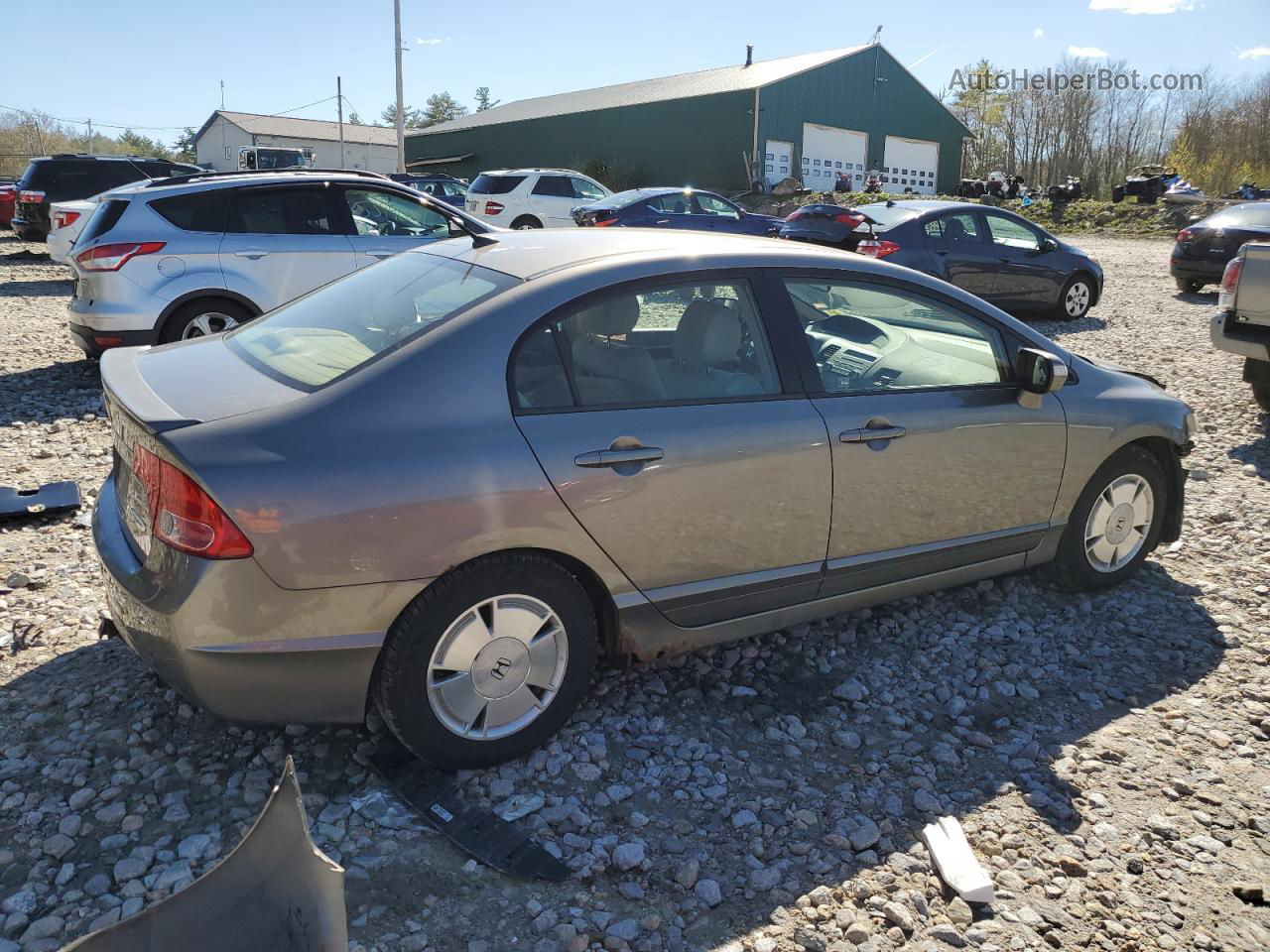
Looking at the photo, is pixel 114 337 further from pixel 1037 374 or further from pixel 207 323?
pixel 1037 374

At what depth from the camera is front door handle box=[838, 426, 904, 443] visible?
11.8 feet

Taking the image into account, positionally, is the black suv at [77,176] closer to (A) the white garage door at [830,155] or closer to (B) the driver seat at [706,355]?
(B) the driver seat at [706,355]

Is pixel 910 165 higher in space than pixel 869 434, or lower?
higher

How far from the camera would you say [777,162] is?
38.6 m

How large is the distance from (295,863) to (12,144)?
191ft

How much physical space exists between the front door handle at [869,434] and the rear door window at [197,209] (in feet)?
20.5

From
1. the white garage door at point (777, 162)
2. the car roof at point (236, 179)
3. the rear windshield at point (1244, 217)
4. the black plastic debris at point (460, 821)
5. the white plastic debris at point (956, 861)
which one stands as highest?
the white garage door at point (777, 162)

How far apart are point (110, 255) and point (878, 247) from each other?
817 centimetres

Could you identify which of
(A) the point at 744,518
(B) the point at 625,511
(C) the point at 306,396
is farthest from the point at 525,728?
(C) the point at 306,396

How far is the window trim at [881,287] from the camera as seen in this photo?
11.9ft

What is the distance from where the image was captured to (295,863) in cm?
182

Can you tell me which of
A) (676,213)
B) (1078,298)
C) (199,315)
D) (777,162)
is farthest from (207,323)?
(777,162)

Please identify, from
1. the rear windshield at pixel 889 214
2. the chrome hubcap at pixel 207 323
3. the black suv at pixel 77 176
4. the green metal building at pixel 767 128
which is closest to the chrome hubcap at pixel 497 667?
the chrome hubcap at pixel 207 323

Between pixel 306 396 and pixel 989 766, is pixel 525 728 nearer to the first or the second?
pixel 306 396
